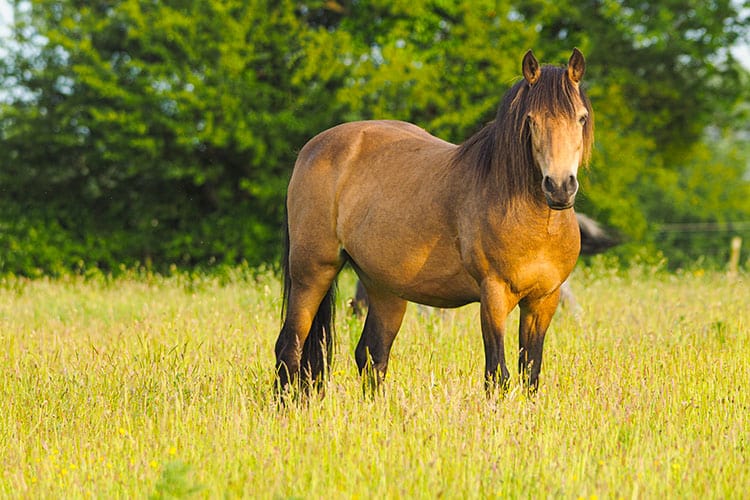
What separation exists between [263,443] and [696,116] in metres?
23.1

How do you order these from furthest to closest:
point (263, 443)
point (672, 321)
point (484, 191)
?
point (672, 321) < point (484, 191) < point (263, 443)

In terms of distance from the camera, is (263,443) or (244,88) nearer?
(263,443)

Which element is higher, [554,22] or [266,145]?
[554,22]

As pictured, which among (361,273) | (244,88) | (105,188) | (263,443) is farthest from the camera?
(105,188)

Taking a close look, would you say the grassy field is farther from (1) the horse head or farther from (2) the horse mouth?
(1) the horse head

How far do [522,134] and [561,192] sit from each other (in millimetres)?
528

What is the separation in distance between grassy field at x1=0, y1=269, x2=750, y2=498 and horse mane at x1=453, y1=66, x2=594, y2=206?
112 cm

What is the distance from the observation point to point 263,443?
4.31 m

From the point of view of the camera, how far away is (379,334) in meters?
6.30

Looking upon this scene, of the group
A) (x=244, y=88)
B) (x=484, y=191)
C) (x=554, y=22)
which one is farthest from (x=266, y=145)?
(x=484, y=191)

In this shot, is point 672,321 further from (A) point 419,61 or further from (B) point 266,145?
(A) point 419,61

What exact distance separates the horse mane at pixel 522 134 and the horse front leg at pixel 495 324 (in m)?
0.49

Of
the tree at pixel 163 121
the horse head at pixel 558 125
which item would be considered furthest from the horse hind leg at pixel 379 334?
the tree at pixel 163 121

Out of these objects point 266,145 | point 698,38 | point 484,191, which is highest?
point 698,38
